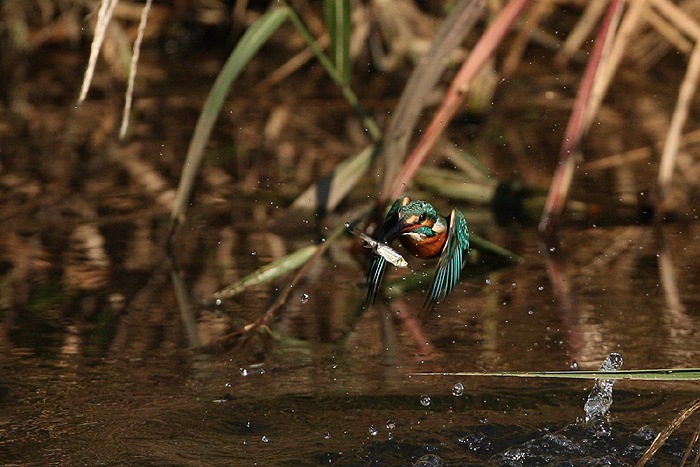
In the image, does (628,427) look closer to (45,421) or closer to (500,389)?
(500,389)

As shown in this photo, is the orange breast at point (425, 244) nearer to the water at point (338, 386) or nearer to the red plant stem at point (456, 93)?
the water at point (338, 386)

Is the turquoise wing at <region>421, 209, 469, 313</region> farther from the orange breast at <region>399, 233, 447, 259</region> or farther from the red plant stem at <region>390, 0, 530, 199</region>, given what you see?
the red plant stem at <region>390, 0, 530, 199</region>

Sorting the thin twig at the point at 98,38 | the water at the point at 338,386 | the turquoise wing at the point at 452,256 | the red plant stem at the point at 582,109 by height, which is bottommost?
the water at the point at 338,386

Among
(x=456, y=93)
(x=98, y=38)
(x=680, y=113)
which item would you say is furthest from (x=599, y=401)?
(x=680, y=113)

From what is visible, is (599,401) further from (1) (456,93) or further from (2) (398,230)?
(1) (456,93)

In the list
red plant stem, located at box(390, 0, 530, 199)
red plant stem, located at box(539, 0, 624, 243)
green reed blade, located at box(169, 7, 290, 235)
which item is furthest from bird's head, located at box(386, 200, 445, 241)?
red plant stem, located at box(539, 0, 624, 243)

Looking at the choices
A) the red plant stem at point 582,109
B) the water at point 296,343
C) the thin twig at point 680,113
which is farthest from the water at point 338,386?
the thin twig at point 680,113
